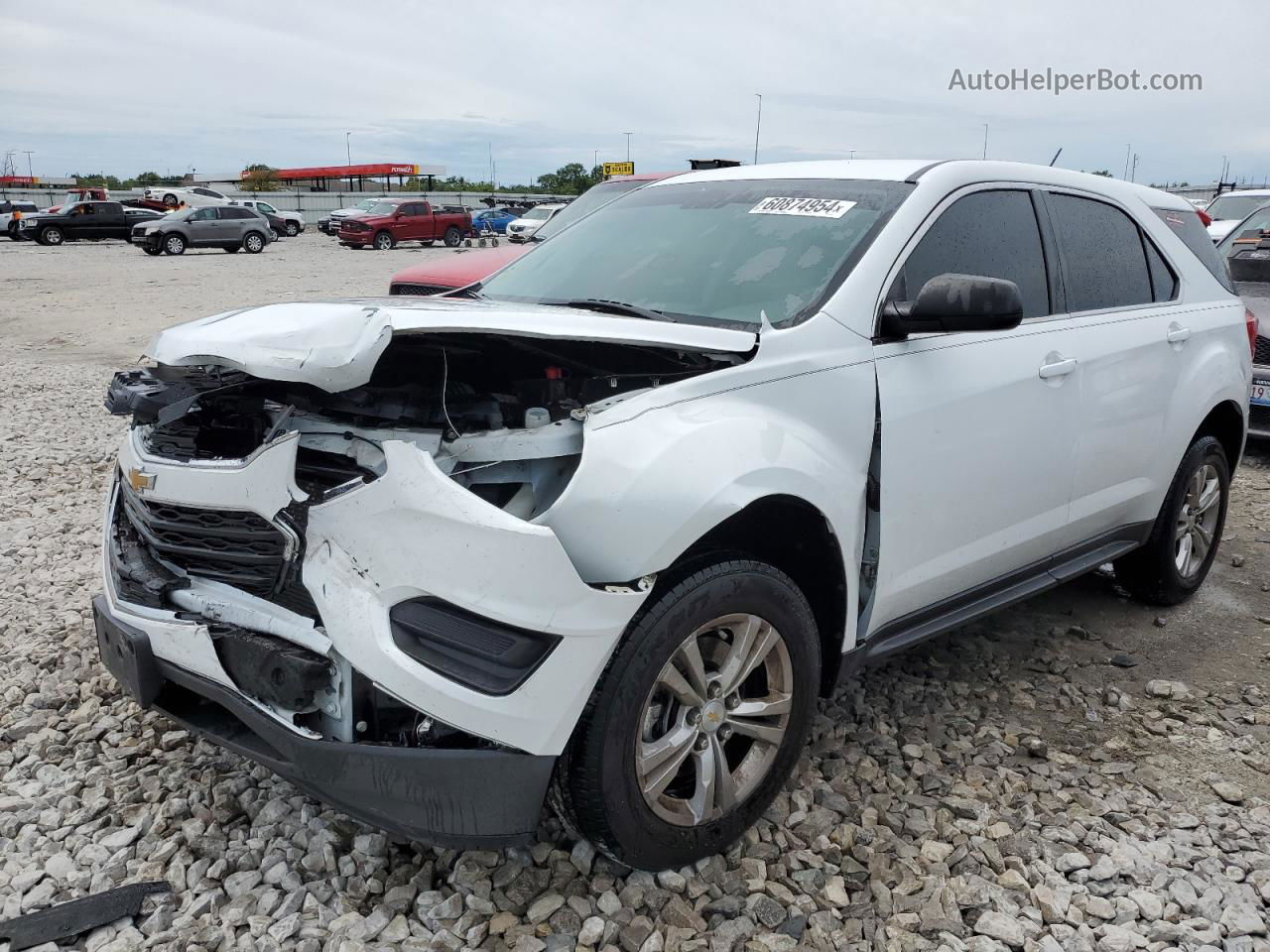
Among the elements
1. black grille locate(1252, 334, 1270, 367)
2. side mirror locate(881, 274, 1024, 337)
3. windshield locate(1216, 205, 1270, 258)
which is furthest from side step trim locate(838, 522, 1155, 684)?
windshield locate(1216, 205, 1270, 258)

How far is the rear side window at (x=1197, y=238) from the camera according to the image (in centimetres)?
438

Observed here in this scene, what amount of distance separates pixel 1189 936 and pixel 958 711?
1.20 metres

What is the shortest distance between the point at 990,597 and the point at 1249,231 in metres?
7.96

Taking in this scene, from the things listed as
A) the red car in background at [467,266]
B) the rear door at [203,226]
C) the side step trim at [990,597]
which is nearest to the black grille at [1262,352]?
the side step trim at [990,597]

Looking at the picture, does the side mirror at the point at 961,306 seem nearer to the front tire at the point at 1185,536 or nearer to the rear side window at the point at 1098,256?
the rear side window at the point at 1098,256

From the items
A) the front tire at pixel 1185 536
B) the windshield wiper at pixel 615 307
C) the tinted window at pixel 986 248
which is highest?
the tinted window at pixel 986 248

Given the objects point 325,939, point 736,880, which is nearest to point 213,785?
point 325,939

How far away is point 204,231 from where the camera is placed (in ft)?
96.1

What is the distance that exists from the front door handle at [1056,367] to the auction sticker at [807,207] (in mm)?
853

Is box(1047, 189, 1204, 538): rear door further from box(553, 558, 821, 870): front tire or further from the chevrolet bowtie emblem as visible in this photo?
the chevrolet bowtie emblem

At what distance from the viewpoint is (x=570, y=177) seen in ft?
287

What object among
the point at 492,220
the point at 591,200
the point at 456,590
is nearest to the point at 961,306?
the point at 456,590

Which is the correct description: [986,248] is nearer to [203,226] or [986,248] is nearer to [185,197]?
[203,226]

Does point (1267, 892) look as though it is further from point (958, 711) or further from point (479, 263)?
point (479, 263)
